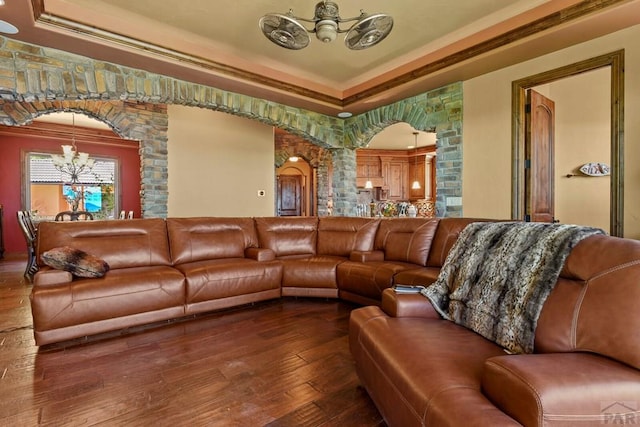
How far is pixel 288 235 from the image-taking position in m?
4.22

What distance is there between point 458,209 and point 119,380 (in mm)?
3849

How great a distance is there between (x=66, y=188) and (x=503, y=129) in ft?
28.8

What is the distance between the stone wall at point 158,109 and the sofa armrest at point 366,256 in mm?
1195

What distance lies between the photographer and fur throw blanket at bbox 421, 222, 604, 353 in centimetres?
135

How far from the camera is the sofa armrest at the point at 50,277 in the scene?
2.46 m

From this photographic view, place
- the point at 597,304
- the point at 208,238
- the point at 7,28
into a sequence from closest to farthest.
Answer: the point at 597,304 → the point at 7,28 → the point at 208,238

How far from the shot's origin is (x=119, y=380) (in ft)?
6.39

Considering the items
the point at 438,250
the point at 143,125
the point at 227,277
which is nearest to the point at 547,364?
the point at 438,250

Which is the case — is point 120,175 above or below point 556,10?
below

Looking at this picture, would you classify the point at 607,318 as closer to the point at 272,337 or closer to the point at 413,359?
the point at 413,359

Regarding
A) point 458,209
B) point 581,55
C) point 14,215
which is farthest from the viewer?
point 14,215

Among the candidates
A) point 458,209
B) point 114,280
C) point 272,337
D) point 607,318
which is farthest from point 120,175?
point 607,318

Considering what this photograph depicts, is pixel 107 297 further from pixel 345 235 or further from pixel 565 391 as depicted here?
pixel 565 391

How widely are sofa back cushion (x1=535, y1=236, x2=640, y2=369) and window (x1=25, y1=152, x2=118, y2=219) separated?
810 centimetres
